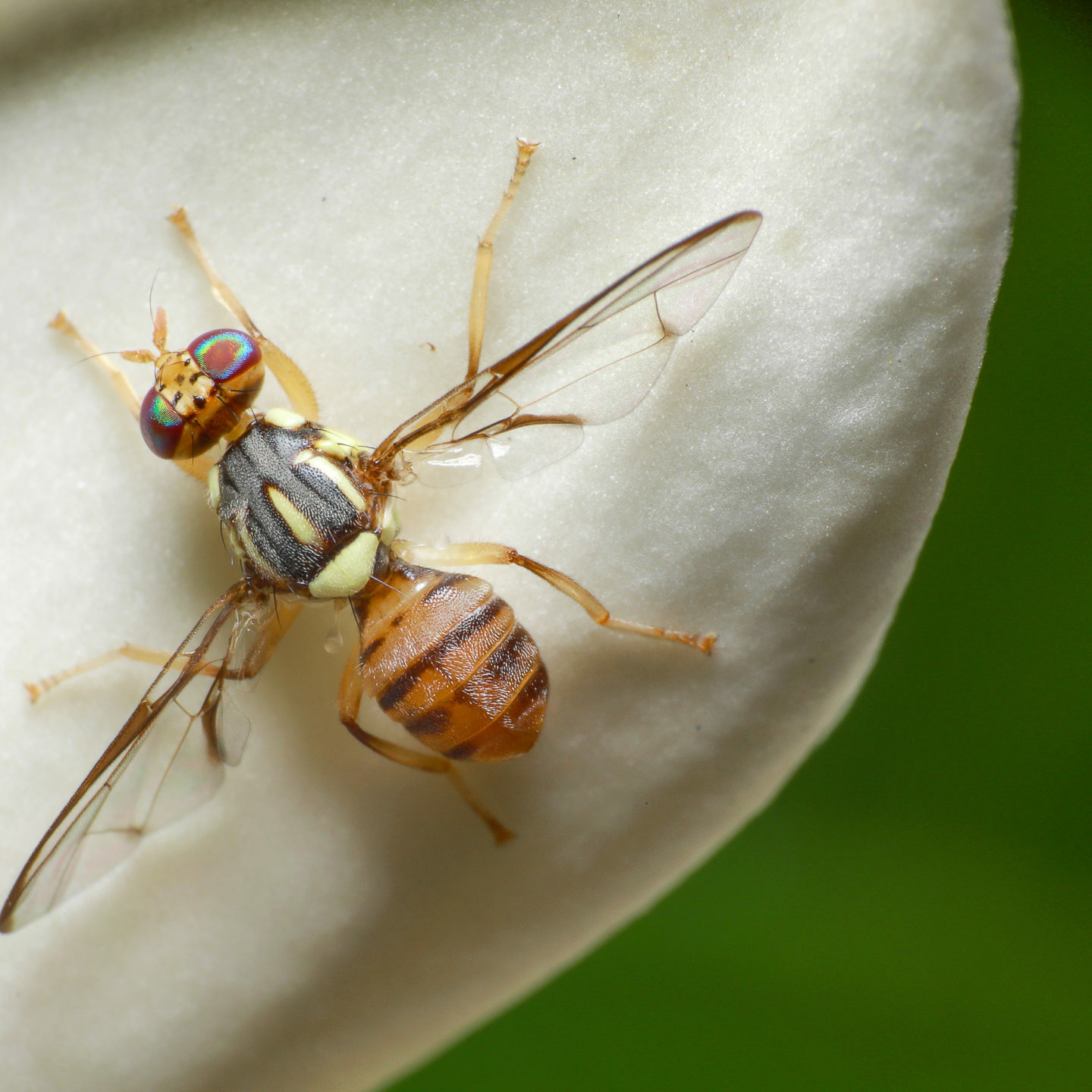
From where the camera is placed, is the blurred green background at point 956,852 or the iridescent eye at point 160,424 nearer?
the iridescent eye at point 160,424

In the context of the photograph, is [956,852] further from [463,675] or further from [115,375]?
[115,375]

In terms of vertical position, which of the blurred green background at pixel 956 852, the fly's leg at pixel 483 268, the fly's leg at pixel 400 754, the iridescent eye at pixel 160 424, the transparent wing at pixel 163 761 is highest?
the iridescent eye at pixel 160 424

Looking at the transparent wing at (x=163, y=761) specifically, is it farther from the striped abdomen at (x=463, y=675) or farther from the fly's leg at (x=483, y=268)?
the fly's leg at (x=483, y=268)

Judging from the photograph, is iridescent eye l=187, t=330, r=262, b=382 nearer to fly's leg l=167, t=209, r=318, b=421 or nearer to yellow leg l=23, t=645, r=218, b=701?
fly's leg l=167, t=209, r=318, b=421

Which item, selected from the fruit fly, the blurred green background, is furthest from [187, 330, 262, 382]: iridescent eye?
the blurred green background

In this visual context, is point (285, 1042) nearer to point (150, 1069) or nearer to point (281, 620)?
point (150, 1069)

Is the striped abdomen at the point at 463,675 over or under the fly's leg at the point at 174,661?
under

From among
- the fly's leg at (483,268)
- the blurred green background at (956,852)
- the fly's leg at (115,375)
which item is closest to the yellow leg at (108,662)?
the fly's leg at (115,375)
